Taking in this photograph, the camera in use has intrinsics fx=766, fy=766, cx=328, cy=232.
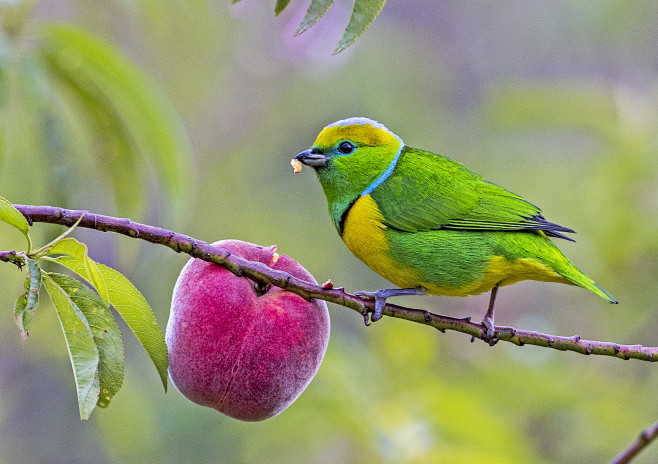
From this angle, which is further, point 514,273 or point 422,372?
point 422,372

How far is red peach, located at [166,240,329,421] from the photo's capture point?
202 cm

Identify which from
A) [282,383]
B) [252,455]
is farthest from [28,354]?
[282,383]

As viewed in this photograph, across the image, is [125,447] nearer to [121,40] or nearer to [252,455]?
[252,455]

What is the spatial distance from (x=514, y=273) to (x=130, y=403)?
1964 mm

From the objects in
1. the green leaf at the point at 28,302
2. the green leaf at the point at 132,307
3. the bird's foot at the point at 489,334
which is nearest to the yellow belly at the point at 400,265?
the bird's foot at the point at 489,334

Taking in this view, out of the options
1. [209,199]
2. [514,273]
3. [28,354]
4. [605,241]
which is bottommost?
[28,354]

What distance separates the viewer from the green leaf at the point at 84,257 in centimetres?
155

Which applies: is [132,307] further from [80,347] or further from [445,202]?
[445,202]

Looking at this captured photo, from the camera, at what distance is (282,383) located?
2.05m

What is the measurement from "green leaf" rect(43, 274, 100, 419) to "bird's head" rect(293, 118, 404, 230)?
1.24 metres

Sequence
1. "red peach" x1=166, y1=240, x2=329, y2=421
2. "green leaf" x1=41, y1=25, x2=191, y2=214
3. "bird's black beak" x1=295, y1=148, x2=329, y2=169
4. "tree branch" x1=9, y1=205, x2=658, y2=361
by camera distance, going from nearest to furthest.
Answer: "tree branch" x1=9, y1=205, x2=658, y2=361
"red peach" x1=166, y1=240, x2=329, y2=421
"bird's black beak" x1=295, y1=148, x2=329, y2=169
"green leaf" x1=41, y1=25, x2=191, y2=214

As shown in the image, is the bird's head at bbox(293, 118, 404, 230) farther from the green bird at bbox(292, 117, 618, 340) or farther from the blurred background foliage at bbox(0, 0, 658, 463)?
the blurred background foliage at bbox(0, 0, 658, 463)

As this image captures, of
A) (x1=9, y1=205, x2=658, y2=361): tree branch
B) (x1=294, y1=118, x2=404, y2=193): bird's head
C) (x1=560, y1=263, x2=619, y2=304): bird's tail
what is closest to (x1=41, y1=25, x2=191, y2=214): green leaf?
(x1=294, y1=118, x2=404, y2=193): bird's head

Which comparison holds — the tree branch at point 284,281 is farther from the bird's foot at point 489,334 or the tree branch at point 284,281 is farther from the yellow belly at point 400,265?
the yellow belly at point 400,265
